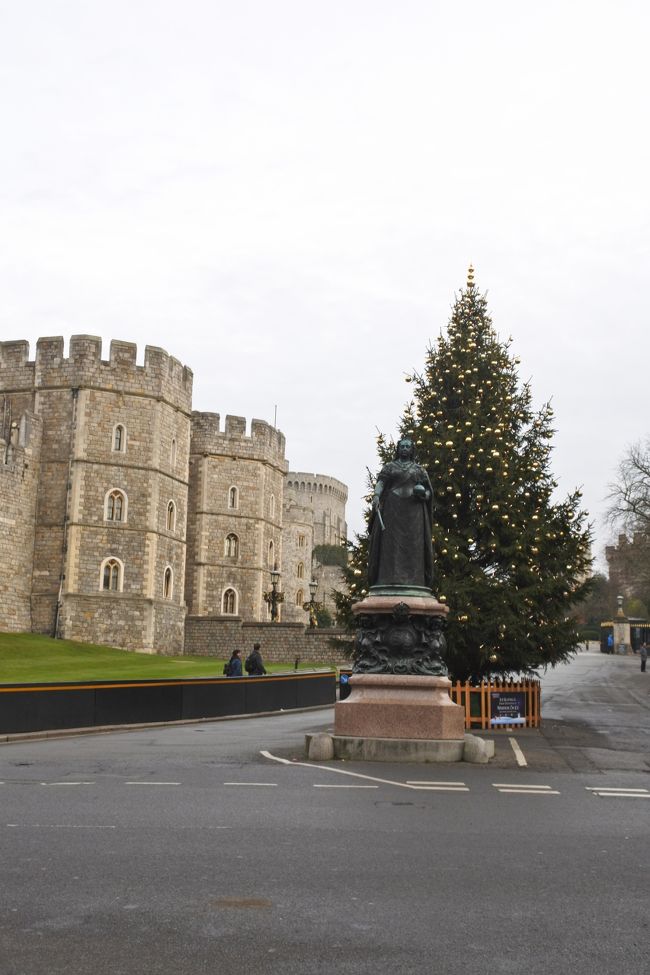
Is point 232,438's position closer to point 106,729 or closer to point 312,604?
point 312,604

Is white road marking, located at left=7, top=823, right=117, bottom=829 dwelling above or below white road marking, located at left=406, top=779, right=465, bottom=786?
below

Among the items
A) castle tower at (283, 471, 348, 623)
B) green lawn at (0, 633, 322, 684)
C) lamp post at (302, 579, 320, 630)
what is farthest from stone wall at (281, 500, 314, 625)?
green lawn at (0, 633, 322, 684)

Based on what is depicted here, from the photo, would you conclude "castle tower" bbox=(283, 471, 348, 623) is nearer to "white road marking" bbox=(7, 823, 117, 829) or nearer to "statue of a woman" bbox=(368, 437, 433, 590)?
"statue of a woman" bbox=(368, 437, 433, 590)

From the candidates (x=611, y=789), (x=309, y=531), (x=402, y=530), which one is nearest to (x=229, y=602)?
(x=309, y=531)

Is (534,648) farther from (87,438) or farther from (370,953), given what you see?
(87,438)

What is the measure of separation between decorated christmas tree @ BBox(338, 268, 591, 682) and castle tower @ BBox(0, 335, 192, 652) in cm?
2745

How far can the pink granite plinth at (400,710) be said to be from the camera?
13.7 m

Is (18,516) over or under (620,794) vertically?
over

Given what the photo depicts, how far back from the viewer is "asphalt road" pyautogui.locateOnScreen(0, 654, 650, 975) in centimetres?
532

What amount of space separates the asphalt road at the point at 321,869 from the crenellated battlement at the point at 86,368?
3858 centimetres

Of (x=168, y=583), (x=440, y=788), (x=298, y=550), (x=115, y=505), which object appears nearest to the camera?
(x=440, y=788)

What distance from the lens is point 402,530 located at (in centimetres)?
1470

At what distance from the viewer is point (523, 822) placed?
30.1 ft

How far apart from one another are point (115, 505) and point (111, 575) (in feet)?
10.9
